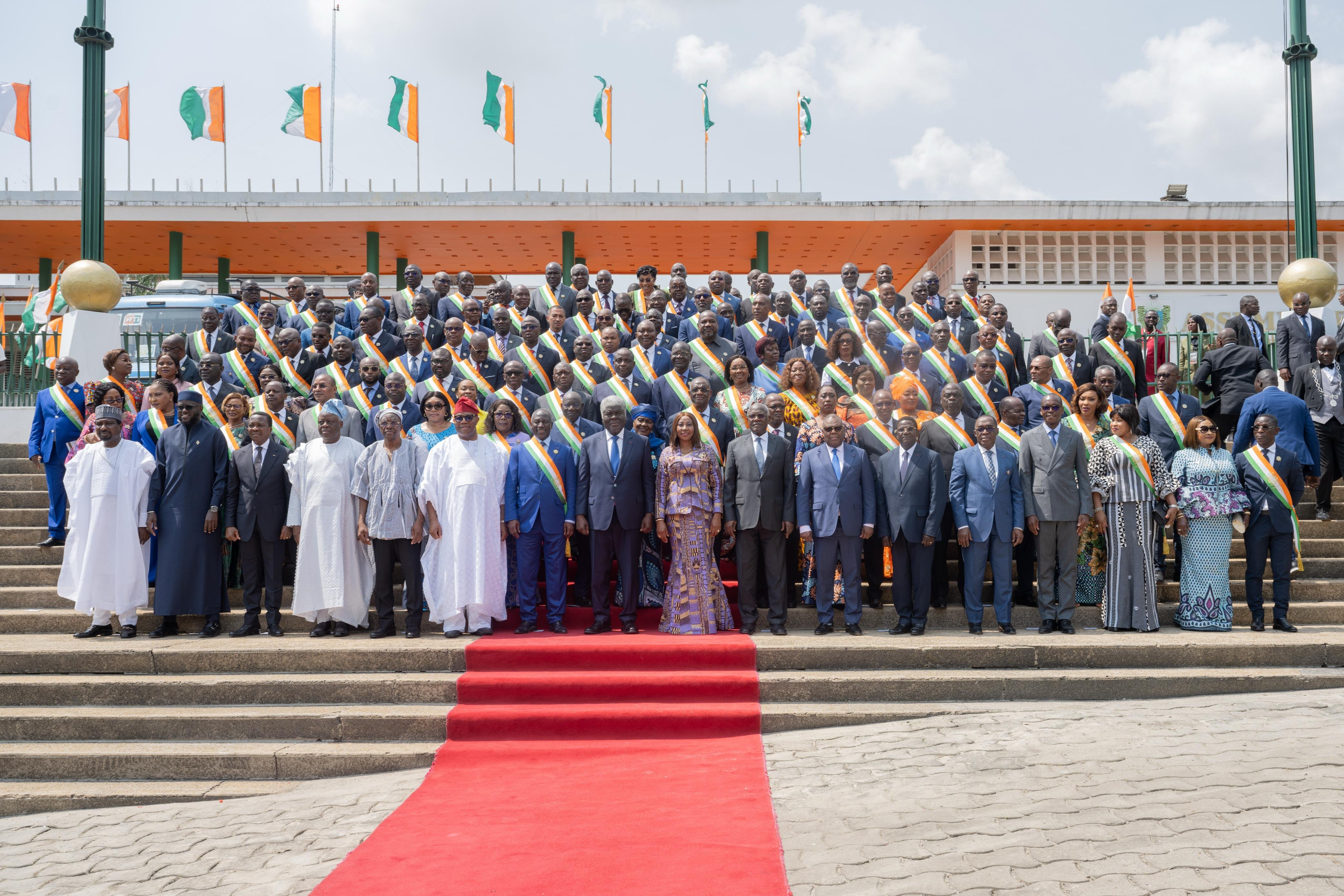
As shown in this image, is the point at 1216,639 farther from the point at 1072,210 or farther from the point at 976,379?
the point at 1072,210

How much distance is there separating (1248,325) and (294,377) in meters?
9.89

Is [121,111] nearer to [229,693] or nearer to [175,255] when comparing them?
[175,255]

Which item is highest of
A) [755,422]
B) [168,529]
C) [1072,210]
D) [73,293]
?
[1072,210]

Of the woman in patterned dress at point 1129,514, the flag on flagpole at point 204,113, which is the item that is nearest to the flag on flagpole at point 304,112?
the flag on flagpole at point 204,113

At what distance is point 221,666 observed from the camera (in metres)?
6.99

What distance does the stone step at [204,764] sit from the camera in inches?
238

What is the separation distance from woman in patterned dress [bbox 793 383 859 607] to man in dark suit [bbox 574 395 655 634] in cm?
121

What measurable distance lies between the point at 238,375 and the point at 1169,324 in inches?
618

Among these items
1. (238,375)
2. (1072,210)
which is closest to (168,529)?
(238,375)

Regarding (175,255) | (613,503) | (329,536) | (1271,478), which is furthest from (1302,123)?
(175,255)

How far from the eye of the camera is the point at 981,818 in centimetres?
461

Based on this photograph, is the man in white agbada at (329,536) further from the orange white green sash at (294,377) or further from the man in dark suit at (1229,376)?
the man in dark suit at (1229,376)

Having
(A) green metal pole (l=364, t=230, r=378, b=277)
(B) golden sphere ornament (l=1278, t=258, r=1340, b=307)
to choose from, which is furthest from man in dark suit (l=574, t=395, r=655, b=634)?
(A) green metal pole (l=364, t=230, r=378, b=277)

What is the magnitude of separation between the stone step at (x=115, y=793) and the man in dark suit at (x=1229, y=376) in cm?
909
